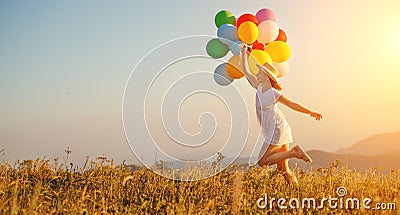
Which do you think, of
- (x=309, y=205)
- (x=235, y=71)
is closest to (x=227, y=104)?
(x=235, y=71)

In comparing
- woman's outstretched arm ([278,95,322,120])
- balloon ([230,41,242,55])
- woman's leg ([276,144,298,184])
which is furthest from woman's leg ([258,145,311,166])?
balloon ([230,41,242,55])

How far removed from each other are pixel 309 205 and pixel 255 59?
256 cm

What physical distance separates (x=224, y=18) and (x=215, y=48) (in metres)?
0.61

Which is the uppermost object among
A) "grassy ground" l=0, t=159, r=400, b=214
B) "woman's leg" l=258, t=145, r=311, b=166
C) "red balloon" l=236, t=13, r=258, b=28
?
"red balloon" l=236, t=13, r=258, b=28

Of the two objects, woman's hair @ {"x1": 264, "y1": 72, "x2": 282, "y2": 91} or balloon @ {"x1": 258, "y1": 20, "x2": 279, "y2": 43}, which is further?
balloon @ {"x1": 258, "y1": 20, "x2": 279, "y2": 43}

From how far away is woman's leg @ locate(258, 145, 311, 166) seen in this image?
6977mm

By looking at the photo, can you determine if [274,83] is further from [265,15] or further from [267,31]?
[265,15]

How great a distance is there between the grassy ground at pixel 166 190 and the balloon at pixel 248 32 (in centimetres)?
203

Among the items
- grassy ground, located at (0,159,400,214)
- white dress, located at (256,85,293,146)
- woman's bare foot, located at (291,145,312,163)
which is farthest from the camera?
white dress, located at (256,85,293,146)

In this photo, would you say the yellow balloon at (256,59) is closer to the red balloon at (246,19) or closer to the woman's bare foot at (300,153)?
the red balloon at (246,19)

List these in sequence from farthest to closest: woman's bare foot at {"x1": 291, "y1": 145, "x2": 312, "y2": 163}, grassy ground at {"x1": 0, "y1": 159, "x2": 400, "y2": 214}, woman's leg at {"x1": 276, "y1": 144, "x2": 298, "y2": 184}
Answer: woman's leg at {"x1": 276, "y1": 144, "x2": 298, "y2": 184}
woman's bare foot at {"x1": 291, "y1": 145, "x2": 312, "y2": 163}
grassy ground at {"x1": 0, "y1": 159, "x2": 400, "y2": 214}

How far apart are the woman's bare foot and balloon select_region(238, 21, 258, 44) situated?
1.85 m

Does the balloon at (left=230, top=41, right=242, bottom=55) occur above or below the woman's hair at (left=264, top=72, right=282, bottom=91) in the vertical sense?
above

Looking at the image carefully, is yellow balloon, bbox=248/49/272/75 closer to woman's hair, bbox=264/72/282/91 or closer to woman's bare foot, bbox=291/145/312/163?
woman's hair, bbox=264/72/282/91
